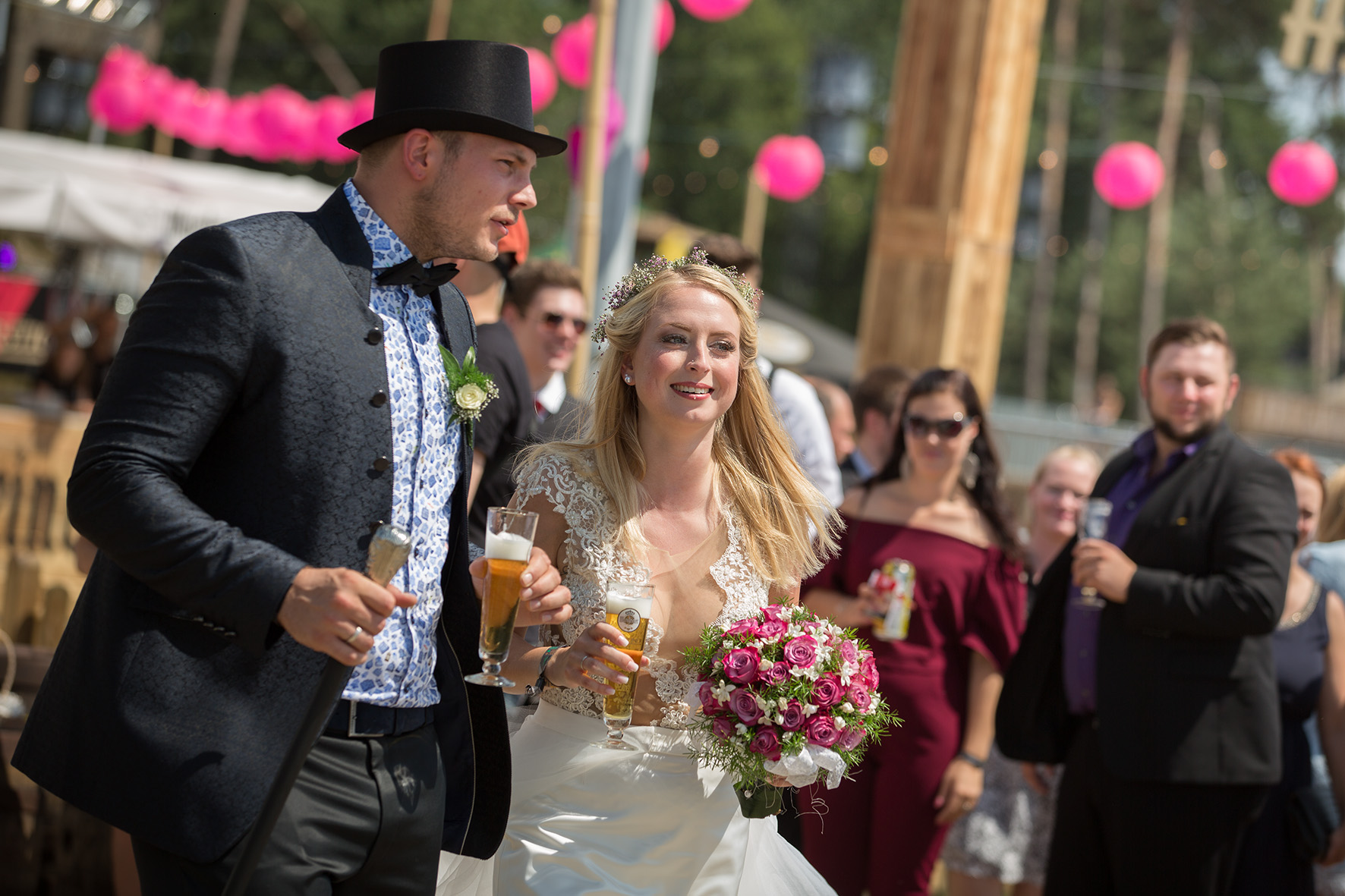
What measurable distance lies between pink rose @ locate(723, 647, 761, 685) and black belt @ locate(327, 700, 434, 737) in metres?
0.70

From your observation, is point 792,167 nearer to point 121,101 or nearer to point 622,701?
point 121,101

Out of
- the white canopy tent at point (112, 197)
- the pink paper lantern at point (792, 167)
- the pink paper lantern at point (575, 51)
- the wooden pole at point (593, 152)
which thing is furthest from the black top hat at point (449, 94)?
the pink paper lantern at point (792, 167)

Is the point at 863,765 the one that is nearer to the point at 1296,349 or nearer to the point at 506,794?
the point at 506,794

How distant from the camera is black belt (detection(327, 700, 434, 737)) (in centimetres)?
237

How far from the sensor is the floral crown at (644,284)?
338cm

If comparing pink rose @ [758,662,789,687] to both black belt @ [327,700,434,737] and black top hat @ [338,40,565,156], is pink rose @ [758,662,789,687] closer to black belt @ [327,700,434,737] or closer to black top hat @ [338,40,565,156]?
black belt @ [327,700,434,737]

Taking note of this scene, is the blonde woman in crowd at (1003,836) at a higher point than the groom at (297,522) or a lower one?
lower

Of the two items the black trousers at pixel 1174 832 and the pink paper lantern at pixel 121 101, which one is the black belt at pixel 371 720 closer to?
the black trousers at pixel 1174 832

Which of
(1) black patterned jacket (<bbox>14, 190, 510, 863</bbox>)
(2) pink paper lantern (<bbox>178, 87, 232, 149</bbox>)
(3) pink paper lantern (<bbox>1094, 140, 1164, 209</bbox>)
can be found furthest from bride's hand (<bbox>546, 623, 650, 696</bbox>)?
(2) pink paper lantern (<bbox>178, 87, 232, 149</bbox>)

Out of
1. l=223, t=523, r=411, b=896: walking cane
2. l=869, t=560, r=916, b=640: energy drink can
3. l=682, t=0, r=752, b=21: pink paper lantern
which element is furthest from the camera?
l=682, t=0, r=752, b=21: pink paper lantern

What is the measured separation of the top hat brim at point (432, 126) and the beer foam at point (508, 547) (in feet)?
2.47

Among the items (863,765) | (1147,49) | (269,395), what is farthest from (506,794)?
(1147,49)

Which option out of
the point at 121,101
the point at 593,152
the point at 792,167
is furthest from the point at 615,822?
the point at 121,101

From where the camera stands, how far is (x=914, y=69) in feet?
23.1
